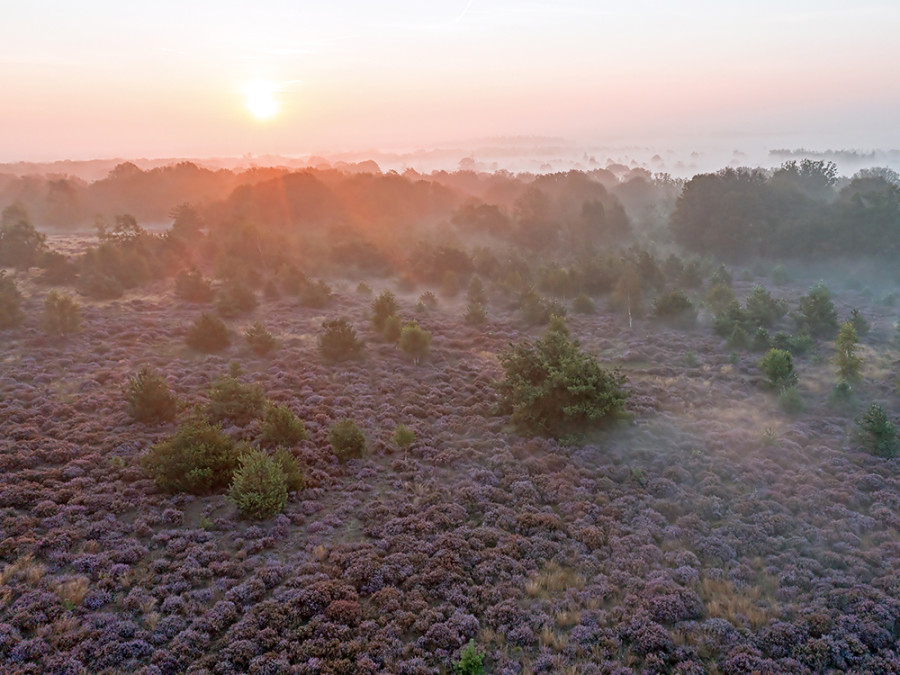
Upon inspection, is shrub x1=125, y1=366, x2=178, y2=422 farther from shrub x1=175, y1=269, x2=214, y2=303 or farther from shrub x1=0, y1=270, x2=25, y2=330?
shrub x1=175, y1=269, x2=214, y2=303

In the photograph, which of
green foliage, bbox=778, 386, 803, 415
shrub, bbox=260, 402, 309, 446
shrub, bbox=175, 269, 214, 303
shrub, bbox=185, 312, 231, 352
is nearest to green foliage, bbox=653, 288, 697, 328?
green foliage, bbox=778, 386, 803, 415

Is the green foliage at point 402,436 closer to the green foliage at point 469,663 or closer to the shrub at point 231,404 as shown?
the shrub at point 231,404

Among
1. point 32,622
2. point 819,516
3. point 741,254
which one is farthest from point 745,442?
point 741,254

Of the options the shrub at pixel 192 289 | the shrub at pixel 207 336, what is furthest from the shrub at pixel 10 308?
the shrub at pixel 192 289

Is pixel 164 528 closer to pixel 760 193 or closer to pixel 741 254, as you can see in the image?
pixel 741 254

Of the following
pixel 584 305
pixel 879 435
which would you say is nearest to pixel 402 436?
pixel 879 435

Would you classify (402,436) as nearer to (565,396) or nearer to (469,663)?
(565,396)
